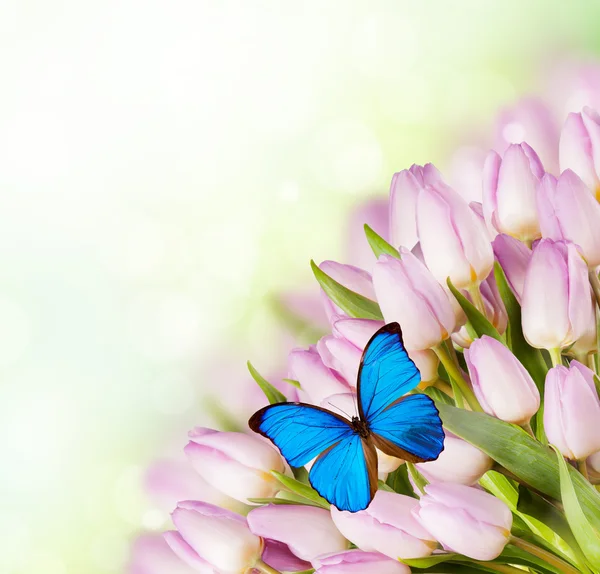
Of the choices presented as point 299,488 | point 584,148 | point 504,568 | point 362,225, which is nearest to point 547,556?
point 504,568

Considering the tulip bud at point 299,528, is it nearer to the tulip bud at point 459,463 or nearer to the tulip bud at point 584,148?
the tulip bud at point 459,463

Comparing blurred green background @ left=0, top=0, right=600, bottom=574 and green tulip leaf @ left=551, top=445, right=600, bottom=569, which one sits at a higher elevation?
blurred green background @ left=0, top=0, right=600, bottom=574

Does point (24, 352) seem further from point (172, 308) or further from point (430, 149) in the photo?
point (430, 149)

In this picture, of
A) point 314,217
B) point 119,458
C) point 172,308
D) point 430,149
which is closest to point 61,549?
point 119,458

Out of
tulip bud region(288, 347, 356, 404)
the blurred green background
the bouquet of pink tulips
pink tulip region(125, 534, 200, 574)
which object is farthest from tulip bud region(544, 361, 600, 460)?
the blurred green background

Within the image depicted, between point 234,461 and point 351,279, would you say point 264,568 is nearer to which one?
point 234,461

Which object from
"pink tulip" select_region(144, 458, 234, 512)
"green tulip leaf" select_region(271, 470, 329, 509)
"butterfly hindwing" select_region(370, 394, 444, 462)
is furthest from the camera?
"pink tulip" select_region(144, 458, 234, 512)

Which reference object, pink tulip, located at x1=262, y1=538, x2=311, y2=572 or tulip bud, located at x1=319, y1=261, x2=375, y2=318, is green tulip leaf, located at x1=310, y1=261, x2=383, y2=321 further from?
pink tulip, located at x1=262, y1=538, x2=311, y2=572

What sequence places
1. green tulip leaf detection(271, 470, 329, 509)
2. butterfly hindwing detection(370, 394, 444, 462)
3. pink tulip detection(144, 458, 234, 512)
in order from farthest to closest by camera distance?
pink tulip detection(144, 458, 234, 512) → green tulip leaf detection(271, 470, 329, 509) → butterfly hindwing detection(370, 394, 444, 462)
